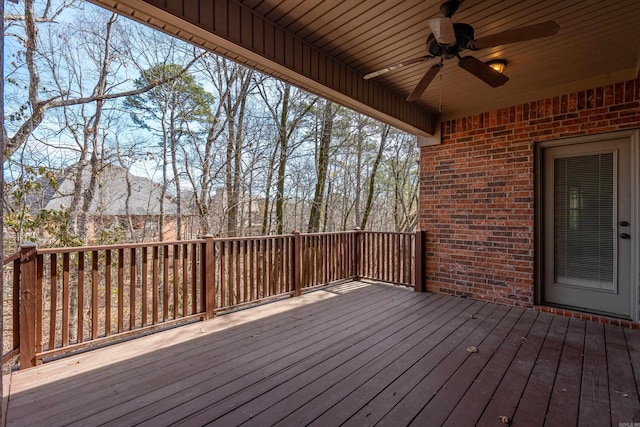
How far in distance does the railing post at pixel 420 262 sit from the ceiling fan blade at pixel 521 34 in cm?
296

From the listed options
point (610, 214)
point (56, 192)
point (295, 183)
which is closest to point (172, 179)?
point (56, 192)

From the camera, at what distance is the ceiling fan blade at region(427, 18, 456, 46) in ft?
6.72

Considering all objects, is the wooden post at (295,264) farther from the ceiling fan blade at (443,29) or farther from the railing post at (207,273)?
the ceiling fan blade at (443,29)

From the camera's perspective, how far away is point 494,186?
424 centimetres

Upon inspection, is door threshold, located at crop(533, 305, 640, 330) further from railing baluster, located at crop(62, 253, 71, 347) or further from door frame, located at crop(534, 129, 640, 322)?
railing baluster, located at crop(62, 253, 71, 347)

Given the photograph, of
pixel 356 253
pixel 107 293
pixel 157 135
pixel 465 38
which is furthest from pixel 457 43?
pixel 157 135

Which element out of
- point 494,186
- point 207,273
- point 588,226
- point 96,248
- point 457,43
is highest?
point 457,43

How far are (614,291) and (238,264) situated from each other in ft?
14.2

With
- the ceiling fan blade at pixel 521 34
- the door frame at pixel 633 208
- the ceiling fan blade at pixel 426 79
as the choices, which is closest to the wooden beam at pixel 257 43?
the ceiling fan blade at pixel 426 79

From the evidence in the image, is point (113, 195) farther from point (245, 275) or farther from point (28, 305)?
point (28, 305)

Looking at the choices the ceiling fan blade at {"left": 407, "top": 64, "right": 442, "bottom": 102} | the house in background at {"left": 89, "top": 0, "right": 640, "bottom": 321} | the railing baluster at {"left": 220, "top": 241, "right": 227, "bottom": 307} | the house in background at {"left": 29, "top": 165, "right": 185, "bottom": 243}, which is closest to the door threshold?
the house in background at {"left": 89, "top": 0, "right": 640, "bottom": 321}

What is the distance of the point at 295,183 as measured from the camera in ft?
26.3

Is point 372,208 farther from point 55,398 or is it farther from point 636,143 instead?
point 55,398

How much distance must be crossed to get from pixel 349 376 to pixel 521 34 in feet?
8.91
